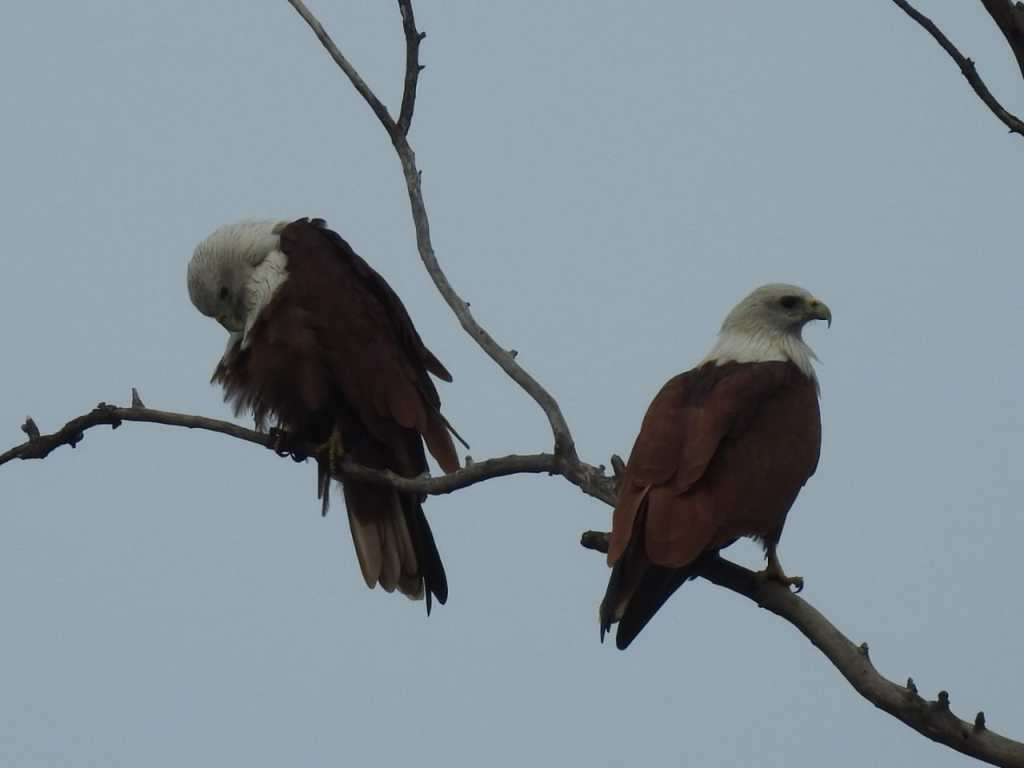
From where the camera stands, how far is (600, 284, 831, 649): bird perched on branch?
165 inches

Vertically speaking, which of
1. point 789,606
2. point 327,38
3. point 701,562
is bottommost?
point 789,606

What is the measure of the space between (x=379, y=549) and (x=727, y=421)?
198 cm

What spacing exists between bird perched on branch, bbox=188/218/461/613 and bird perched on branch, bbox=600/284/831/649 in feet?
4.12

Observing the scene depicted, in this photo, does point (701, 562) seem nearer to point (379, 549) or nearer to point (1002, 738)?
point (1002, 738)

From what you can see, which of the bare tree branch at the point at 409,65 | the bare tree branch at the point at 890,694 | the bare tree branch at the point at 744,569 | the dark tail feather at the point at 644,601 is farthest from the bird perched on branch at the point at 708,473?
the bare tree branch at the point at 409,65

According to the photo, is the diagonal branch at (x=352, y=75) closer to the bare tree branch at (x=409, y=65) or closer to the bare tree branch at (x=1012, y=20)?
the bare tree branch at (x=409, y=65)

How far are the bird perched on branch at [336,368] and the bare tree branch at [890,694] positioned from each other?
210 centimetres

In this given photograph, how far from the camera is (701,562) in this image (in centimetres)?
434

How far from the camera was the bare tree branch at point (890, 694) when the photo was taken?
319 cm

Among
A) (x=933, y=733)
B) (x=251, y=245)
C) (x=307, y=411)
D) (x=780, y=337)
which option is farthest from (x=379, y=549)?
(x=933, y=733)

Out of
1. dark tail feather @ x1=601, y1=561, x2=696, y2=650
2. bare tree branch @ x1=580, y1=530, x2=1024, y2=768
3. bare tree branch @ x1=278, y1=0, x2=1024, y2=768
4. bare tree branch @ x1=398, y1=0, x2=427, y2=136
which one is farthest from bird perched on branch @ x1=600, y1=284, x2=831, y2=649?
bare tree branch @ x1=398, y1=0, x2=427, y2=136

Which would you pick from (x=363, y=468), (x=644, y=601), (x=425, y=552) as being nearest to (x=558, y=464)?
(x=644, y=601)

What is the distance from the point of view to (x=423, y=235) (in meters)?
4.66

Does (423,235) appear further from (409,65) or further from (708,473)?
(708,473)
